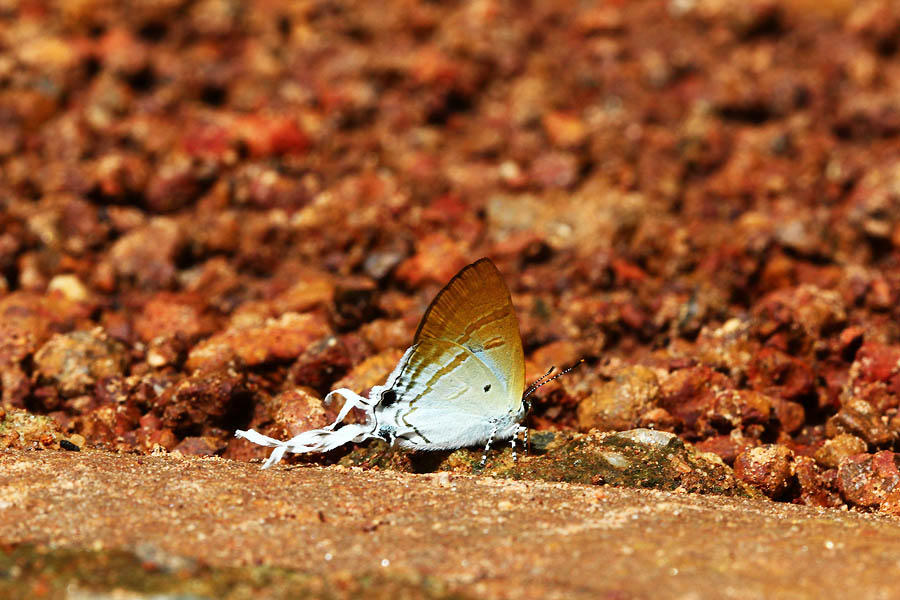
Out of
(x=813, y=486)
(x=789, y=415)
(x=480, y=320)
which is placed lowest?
(x=813, y=486)

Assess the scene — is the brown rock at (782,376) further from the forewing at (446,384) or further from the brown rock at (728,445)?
the forewing at (446,384)

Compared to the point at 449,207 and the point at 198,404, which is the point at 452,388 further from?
the point at 449,207

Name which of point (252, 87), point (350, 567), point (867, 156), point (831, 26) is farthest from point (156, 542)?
A: point (831, 26)

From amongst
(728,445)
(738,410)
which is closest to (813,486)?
(728,445)

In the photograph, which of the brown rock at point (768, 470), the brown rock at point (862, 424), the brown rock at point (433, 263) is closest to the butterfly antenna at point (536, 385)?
the brown rock at point (768, 470)

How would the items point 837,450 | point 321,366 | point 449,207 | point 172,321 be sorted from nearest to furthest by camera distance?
1. point 837,450
2. point 321,366
3. point 172,321
4. point 449,207

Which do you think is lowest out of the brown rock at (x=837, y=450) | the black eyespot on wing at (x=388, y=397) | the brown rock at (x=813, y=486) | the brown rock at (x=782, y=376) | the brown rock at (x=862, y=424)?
the brown rock at (x=813, y=486)
